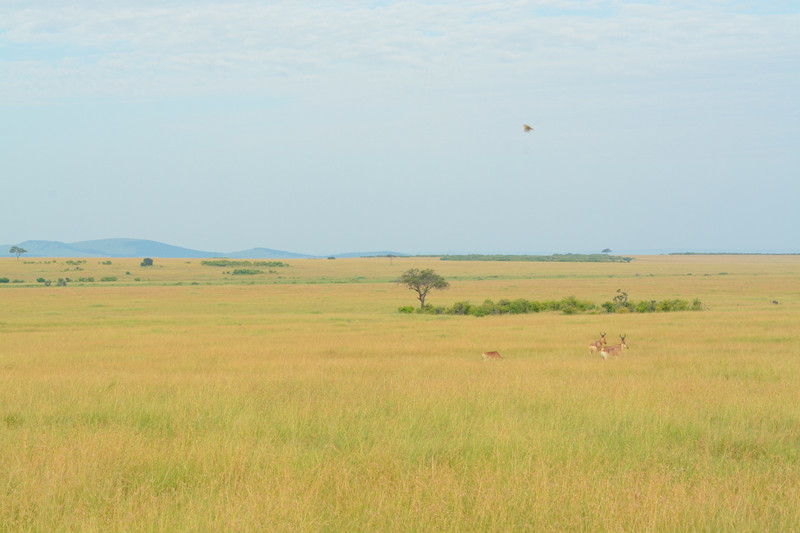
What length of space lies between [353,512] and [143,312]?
5403cm

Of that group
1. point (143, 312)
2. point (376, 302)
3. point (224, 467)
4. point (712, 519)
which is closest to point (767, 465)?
point (712, 519)

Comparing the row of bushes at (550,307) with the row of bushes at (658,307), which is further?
the row of bushes at (550,307)

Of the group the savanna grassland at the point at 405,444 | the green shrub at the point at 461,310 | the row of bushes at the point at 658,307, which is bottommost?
the green shrub at the point at 461,310

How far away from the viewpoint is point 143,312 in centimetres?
5503

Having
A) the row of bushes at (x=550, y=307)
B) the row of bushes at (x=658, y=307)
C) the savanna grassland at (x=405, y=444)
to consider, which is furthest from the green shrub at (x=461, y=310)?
the savanna grassland at (x=405, y=444)

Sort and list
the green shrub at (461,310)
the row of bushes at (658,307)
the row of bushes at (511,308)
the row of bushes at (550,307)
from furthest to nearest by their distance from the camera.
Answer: the green shrub at (461,310) < the row of bushes at (511,308) < the row of bushes at (550,307) < the row of bushes at (658,307)

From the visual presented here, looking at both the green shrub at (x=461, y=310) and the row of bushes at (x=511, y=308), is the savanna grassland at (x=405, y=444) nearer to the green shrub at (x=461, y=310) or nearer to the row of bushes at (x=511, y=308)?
the row of bushes at (x=511, y=308)

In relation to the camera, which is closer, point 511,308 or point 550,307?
point 511,308

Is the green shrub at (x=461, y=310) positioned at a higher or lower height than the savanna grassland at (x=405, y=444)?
lower

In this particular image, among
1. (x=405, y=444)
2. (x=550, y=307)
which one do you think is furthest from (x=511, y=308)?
(x=405, y=444)

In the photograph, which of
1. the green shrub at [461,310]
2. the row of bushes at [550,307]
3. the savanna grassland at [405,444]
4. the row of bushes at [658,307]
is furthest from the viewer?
the green shrub at [461,310]

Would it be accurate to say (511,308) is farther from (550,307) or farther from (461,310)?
(461,310)

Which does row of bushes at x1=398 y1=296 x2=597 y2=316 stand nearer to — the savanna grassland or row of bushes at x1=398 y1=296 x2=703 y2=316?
row of bushes at x1=398 y1=296 x2=703 y2=316

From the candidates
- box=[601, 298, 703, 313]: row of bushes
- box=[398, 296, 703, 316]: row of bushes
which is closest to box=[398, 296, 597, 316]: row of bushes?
box=[398, 296, 703, 316]: row of bushes
